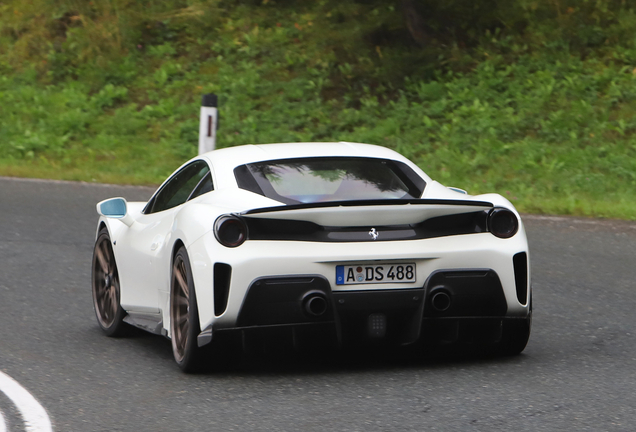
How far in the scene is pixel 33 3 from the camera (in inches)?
926

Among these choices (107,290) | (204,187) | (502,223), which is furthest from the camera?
(107,290)

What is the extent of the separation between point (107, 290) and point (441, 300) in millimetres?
2726

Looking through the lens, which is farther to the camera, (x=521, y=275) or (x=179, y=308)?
(x=179, y=308)

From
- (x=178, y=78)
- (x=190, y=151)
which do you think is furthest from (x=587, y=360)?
(x=178, y=78)

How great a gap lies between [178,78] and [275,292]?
616 inches

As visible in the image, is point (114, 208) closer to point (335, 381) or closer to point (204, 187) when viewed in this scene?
point (204, 187)

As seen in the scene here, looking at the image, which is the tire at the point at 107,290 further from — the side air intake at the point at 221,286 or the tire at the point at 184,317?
the side air intake at the point at 221,286

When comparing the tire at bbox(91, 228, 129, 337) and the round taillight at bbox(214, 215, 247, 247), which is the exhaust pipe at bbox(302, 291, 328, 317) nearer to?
A: the round taillight at bbox(214, 215, 247, 247)

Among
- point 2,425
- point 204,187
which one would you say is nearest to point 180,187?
point 204,187

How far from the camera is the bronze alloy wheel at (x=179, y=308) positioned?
18.5 ft

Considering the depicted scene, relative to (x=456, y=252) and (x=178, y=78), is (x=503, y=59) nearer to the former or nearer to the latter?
(x=178, y=78)

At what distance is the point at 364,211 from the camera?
5285mm

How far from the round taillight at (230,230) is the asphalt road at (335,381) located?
2.32 ft

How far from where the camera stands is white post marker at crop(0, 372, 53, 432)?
15.0 feet
